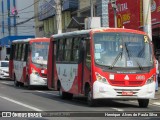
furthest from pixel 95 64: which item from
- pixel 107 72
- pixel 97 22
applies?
pixel 97 22

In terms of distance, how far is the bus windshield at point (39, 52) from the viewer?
84.6 ft

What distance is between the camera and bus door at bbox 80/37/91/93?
1625cm

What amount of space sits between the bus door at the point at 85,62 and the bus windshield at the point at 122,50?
41 centimetres

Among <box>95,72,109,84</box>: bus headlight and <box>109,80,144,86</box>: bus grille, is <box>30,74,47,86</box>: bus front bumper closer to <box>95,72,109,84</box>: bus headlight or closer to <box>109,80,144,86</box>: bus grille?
<box>95,72,109,84</box>: bus headlight

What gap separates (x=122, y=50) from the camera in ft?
52.9

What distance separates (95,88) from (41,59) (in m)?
10.6

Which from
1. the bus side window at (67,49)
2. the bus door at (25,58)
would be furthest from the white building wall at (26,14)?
the bus side window at (67,49)

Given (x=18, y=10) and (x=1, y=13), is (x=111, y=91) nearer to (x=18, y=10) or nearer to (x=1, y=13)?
(x=18, y=10)

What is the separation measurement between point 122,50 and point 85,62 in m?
1.42

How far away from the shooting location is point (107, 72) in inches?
618

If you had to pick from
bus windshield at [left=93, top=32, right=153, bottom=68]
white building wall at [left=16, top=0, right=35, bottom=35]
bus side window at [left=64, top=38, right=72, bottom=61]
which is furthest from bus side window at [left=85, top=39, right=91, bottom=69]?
white building wall at [left=16, top=0, right=35, bottom=35]

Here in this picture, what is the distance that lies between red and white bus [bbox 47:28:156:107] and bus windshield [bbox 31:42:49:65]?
28.0 ft

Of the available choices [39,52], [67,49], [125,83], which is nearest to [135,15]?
[39,52]

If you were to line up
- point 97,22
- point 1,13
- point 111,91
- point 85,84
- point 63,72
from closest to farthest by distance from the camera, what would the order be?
point 111,91, point 85,84, point 63,72, point 97,22, point 1,13
